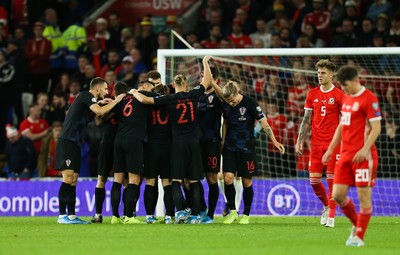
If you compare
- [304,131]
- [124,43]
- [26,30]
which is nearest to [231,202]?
[304,131]

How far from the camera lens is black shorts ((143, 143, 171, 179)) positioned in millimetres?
15391

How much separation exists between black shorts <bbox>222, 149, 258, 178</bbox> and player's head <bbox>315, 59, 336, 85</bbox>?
1804 mm

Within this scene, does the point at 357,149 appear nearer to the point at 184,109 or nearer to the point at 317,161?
the point at 317,161

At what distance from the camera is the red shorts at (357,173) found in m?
11.4

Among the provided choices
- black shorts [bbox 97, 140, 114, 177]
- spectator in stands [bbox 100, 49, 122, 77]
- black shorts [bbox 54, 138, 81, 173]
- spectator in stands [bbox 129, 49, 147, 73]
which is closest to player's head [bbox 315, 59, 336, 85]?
black shorts [bbox 97, 140, 114, 177]

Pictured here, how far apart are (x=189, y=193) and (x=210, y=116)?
126 centimetres

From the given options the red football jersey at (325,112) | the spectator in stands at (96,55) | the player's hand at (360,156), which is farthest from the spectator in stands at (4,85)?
the player's hand at (360,156)

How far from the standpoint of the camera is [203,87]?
14961 millimetres

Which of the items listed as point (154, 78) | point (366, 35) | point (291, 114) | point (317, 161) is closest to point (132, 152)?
point (154, 78)

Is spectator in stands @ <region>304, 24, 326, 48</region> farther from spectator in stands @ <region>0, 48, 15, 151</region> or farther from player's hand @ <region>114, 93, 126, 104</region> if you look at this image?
player's hand @ <region>114, 93, 126, 104</region>

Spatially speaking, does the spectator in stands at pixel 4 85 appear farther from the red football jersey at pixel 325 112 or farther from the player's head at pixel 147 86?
the red football jersey at pixel 325 112

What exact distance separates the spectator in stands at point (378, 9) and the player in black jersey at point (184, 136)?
9.63 m

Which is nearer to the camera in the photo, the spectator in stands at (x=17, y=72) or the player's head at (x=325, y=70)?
the player's head at (x=325, y=70)

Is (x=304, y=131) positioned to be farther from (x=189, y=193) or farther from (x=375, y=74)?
(x=375, y=74)
